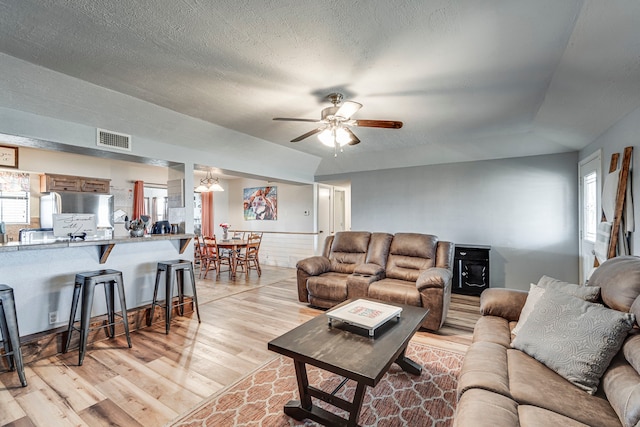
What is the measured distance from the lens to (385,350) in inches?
68.0

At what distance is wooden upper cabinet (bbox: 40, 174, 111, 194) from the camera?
4.84 metres

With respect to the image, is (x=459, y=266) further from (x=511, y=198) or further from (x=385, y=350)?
(x=385, y=350)

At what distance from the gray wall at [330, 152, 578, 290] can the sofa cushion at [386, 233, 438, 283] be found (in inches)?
61.4

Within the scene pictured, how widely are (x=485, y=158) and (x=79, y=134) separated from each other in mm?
5433

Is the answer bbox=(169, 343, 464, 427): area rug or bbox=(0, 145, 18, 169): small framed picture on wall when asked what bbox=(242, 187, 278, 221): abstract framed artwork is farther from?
bbox=(169, 343, 464, 427): area rug

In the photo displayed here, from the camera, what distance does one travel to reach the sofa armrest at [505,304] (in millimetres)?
2256

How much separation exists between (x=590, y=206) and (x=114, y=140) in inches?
229

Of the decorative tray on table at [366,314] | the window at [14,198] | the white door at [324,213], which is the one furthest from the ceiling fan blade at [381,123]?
the window at [14,198]

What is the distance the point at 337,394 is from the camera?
2.08 meters

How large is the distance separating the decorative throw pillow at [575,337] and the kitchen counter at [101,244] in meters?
3.54

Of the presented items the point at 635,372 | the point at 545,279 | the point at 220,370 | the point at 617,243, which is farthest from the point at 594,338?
the point at 220,370

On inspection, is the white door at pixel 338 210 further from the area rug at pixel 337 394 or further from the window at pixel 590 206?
the area rug at pixel 337 394

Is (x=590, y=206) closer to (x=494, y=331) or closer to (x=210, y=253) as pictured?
(x=494, y=331)

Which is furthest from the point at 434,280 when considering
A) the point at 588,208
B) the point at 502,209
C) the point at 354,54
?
the point at 588,208
